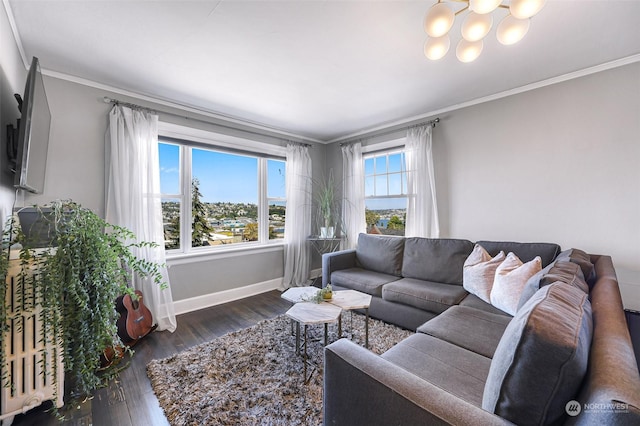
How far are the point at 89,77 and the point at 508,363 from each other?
349cm

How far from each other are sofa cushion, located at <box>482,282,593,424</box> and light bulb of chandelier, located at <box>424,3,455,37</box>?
4.34 feet

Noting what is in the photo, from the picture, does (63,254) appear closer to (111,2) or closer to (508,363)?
(111,2)

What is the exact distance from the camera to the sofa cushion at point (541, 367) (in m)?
0.62

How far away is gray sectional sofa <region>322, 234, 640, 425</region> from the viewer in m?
0.62

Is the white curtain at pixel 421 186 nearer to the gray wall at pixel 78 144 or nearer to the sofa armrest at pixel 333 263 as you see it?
the sofa armrest at pixel 333 263

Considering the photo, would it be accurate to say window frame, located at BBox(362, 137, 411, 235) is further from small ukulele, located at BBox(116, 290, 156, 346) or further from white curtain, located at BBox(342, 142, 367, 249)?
small ukulele, located at BBox(116, 290, 156, 346)

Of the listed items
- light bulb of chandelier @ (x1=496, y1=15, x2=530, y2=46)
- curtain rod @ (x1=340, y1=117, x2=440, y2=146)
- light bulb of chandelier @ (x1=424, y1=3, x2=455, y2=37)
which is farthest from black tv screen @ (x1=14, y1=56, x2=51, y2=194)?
curtain rod @ (x1=340, y1=117, x2=440, y2=146)

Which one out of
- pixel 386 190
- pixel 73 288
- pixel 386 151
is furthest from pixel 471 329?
pixel 386 151

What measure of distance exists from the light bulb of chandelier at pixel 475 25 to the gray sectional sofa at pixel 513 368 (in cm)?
126

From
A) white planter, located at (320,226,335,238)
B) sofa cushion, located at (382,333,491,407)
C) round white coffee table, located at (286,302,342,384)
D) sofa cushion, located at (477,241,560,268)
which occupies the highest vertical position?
white planter, located at (320,226,335,238)

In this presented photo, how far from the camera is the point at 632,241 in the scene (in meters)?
2.10

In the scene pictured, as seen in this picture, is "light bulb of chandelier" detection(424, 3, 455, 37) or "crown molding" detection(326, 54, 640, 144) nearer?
"light bulb of chandelier" detection(424, 3, 455, 37)

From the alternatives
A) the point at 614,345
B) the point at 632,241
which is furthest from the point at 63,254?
the point at 632,241

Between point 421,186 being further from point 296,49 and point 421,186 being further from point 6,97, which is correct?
point 6,97
